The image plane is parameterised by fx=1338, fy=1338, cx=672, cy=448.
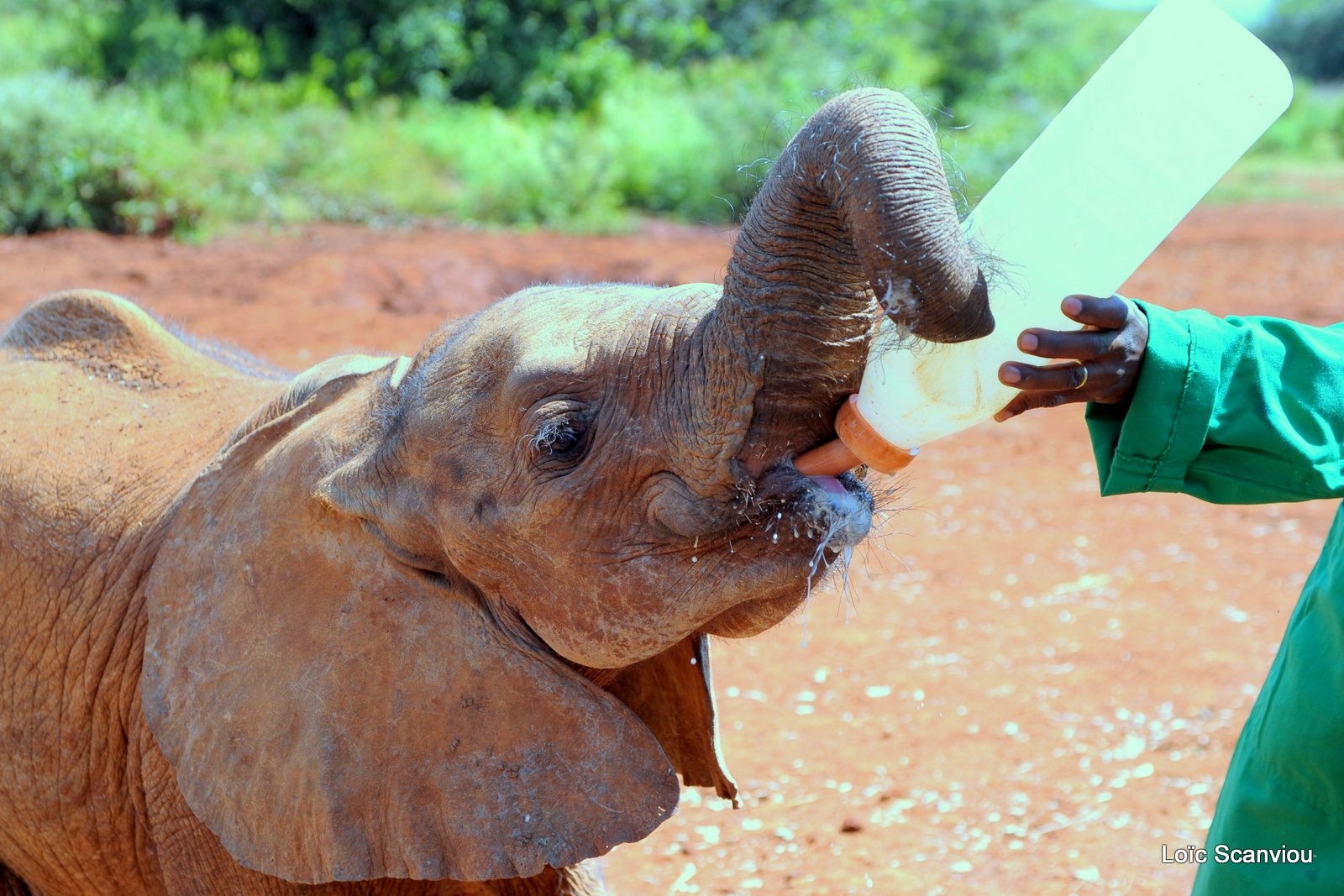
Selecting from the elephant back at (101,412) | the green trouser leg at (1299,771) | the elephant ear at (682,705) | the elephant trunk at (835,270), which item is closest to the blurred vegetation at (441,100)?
the elephant back at (101,412)

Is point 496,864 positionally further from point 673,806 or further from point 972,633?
point 972,633

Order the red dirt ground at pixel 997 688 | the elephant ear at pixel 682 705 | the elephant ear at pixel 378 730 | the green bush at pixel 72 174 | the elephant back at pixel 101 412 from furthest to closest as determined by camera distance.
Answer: the green bush at pixel 72 174
the red dirt ground at pixel 997 688
the elephant back at pixel 101 412
the elephant ear at pixel 682 705
the elephant ear at pixel 378 730

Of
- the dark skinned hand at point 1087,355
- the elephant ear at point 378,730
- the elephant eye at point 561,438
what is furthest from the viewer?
the elephant ear at point 378,730

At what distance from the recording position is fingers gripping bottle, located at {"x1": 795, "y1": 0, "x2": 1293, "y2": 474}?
1.89 m

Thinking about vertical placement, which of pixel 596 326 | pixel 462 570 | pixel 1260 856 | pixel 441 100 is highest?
pixel 596 326

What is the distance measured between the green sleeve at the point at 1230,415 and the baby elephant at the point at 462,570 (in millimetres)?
405

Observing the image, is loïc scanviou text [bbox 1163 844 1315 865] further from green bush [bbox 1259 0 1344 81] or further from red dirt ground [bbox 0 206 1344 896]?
green bush [bbox 1259 0 1344 81]

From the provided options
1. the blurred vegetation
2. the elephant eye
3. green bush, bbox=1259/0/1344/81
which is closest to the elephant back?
the elephant eye

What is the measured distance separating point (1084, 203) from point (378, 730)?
1.44 metres

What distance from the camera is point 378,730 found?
7.62 feet

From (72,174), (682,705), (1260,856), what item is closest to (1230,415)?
(1260,856)

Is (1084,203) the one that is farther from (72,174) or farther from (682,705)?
(72,174)

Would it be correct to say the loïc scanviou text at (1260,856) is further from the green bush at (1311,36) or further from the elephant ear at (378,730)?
the green bush at (1311,36)

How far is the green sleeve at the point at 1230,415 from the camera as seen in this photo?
2.02 m
